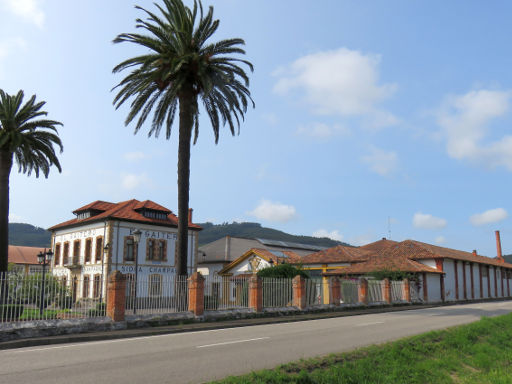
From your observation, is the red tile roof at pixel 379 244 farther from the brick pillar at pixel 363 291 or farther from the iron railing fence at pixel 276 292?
the iron railing fence at pixel 276 292

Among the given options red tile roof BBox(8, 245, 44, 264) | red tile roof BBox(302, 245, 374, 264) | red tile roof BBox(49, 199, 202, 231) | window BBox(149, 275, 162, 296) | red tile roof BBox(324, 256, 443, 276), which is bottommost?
window BBox(149, 275, 162, 296)

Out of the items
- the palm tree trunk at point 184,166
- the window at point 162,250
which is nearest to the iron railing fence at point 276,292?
the palm tree trunk at point 184,166

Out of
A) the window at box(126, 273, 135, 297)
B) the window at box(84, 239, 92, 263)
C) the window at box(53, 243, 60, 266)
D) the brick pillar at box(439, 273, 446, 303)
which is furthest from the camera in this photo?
the window at box(53, 243, 60, 266)

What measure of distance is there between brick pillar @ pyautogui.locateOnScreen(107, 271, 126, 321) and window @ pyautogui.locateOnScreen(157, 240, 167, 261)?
101 feet

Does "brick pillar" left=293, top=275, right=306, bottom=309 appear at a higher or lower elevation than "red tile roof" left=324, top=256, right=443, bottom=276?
lower

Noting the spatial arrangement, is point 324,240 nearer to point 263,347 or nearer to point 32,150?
point 32,150

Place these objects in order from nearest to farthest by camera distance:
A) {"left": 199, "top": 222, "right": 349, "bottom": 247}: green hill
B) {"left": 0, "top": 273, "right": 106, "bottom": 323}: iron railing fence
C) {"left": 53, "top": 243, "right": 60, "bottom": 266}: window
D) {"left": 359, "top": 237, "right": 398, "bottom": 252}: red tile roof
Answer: {"left": 0, "top": 273, "right": 106, "bottom": 323}: iron railing fence → {"left": 53, "top": 243, "right": 60, "bottom": 266}: window → {"left": 359, "top": 237, "right": 398, "bottom": 252}: red tile roof → {"left": 199, "top": 222, "right": 349, "bottom": 247}: green hill

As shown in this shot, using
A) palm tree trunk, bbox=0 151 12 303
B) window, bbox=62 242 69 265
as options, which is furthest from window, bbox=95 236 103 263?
palm tree trunk, bbox=0 151 12 303

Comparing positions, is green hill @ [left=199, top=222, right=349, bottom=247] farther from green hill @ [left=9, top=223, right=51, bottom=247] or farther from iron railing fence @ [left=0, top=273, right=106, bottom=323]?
iron railing fence @ [left=0, top=273, right=106, bottom=323]

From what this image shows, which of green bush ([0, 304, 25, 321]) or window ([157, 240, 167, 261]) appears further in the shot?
window ([157, 240, 167, 261])

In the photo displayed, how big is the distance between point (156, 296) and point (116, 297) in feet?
6.47

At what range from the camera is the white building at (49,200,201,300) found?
146 ft

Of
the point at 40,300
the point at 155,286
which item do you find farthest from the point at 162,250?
the point at 40,300

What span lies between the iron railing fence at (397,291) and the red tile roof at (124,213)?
23816mm
